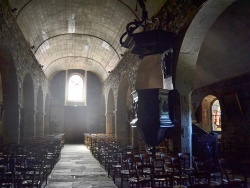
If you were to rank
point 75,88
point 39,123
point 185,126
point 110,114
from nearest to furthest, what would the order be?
point 185,126
point 39,123
point 110,114
point 75,88

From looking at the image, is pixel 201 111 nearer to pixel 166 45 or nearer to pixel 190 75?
pixel 190 75

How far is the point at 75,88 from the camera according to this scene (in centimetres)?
2638

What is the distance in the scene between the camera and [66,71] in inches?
1016

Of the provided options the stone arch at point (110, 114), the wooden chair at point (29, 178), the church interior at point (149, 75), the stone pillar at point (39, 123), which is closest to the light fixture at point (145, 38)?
the church interior at point (149, 75)

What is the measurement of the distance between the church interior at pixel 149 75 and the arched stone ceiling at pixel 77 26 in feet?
0.20

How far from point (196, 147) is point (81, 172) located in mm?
4007

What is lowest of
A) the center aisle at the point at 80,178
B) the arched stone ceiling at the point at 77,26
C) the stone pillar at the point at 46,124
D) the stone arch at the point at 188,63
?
the center aisle at the point at 80,178

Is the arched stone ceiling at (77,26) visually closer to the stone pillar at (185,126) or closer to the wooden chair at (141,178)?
the stone pillar at (185,126)

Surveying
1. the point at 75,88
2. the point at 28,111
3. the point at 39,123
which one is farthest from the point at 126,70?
the point at 75,88

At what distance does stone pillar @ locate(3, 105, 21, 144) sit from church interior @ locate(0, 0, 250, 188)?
0.04m

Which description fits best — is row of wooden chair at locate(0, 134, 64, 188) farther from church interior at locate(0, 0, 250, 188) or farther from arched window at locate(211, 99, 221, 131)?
arched window at locate(211, 99, 221, 131)

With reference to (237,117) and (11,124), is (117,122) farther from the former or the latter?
(237,117)

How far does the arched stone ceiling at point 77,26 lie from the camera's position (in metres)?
11.5

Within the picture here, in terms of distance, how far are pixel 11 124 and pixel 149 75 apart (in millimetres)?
6008
